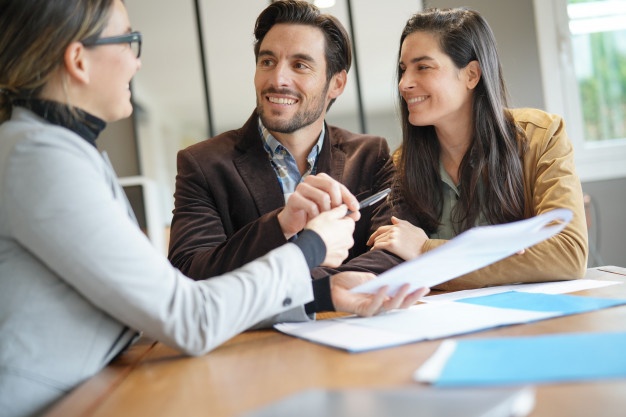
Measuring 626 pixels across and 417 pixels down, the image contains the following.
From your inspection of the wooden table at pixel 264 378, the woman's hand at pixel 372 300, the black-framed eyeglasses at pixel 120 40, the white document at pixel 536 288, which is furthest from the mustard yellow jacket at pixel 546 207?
the black-framed eyeglasses at pixel 120 40

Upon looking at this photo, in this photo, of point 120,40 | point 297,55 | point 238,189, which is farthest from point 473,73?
point 120,40

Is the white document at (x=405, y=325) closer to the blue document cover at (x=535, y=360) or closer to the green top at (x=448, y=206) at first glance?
the blue document cover at (x=535, y=360)

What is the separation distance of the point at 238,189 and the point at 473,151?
671 millimetres

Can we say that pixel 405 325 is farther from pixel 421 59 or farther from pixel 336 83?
pixel 336 83

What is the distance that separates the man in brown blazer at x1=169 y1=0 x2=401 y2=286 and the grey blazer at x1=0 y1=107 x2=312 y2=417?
0.54 meters

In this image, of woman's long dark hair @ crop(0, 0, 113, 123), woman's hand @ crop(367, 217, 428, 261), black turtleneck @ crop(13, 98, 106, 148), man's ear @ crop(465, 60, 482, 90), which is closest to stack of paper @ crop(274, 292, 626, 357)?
woman's hand @ crop(367, 217, 428, 261)

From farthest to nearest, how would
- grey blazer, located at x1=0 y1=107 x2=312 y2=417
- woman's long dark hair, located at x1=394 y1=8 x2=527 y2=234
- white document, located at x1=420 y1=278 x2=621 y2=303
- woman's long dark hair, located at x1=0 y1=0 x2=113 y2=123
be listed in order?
woman's long dark hair, located at x1=394 y1=8 x2=527 y2=234 < white document, located at x1=420 y1=278 x2=621 y2=303 < woman's long dark hair, located at x1=0 y1=0 x2=113 y2=123 < grey blazer, located at x1=0 y1=107 x2=312 y2=417

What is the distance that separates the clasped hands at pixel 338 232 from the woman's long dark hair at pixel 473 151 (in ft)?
1.92

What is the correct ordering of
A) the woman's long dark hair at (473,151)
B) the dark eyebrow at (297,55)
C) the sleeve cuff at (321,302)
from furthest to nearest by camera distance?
the dark eyebrow at (297,55) < the woman's long dark hair at (473,151) < the sleeve cuff at (321,302)

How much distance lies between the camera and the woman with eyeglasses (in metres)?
0.88

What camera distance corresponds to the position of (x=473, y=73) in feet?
6.64

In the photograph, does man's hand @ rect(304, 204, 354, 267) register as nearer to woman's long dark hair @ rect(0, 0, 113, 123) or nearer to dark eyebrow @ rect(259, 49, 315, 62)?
woman's long dark hair @ rect(0, 0, 113, 123)

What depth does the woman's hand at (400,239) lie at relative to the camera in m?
1.62

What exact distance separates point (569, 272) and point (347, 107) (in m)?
2.75
